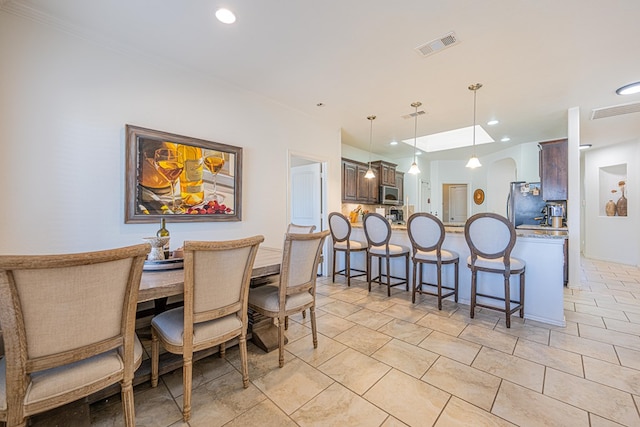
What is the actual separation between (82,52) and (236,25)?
138 centimetres

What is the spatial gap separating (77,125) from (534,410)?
394 centimetres

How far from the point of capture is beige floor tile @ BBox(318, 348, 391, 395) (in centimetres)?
185

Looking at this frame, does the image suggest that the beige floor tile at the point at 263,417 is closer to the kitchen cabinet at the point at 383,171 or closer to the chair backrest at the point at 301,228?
the chair backrest at the point at 301,228

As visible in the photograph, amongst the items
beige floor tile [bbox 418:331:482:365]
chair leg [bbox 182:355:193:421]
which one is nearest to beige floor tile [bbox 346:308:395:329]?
beige floor tile [bbox 418:331:482:365]

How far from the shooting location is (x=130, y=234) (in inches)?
101

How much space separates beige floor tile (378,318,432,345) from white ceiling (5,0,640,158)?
9.02 ft

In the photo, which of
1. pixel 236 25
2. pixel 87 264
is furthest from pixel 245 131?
pixel 87 264

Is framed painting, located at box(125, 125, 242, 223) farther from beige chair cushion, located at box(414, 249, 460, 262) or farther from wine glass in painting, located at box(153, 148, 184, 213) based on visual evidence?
beige chair cushion, located at box(414, 249, 460, 262)

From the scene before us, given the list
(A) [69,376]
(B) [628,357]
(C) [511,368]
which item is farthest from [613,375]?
(A) [69,376]

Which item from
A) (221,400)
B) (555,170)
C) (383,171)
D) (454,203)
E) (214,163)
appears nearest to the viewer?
(221,400)

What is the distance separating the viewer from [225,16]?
2168mm

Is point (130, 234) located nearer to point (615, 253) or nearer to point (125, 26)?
point (125, 26)

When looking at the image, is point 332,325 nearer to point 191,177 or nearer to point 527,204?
point 191,177

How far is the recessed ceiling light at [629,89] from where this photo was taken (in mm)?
3205
